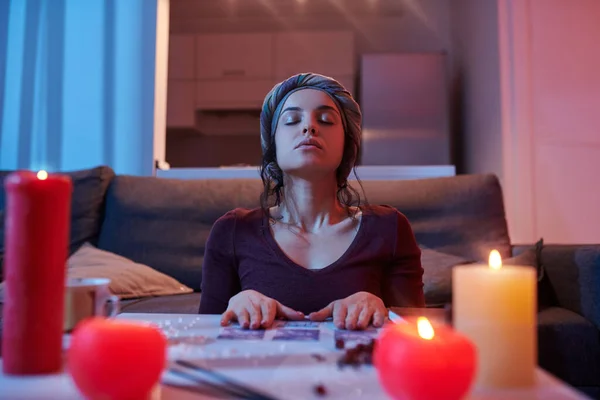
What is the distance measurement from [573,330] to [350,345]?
43.5 inches

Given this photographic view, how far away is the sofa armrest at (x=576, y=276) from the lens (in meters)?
1.41

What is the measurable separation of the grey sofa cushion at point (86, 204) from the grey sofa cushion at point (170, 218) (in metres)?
0.04

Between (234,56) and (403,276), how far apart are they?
12.4 ft

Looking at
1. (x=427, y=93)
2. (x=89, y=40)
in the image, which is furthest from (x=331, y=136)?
(x=427, y=93)

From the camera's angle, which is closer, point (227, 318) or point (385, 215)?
point (227, 318)

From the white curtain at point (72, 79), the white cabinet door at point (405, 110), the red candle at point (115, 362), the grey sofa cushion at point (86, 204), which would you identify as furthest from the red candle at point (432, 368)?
the white cabinet door at point (405, 110)

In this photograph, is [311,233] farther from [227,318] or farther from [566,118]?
[566,118]

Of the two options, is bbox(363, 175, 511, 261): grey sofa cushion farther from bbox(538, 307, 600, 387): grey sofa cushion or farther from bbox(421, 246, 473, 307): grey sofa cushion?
bbox(538, 307, 600, 387): grey sofa cushion

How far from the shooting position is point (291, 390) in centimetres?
40

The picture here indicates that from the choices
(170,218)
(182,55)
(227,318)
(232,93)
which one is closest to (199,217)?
(170,218)

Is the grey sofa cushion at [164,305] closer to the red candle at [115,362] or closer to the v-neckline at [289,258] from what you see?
the v-neckline at [289,258]

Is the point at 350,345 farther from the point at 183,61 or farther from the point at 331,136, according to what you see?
the point at 183,61

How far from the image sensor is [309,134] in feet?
3.24

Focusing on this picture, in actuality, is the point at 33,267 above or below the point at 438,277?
above
